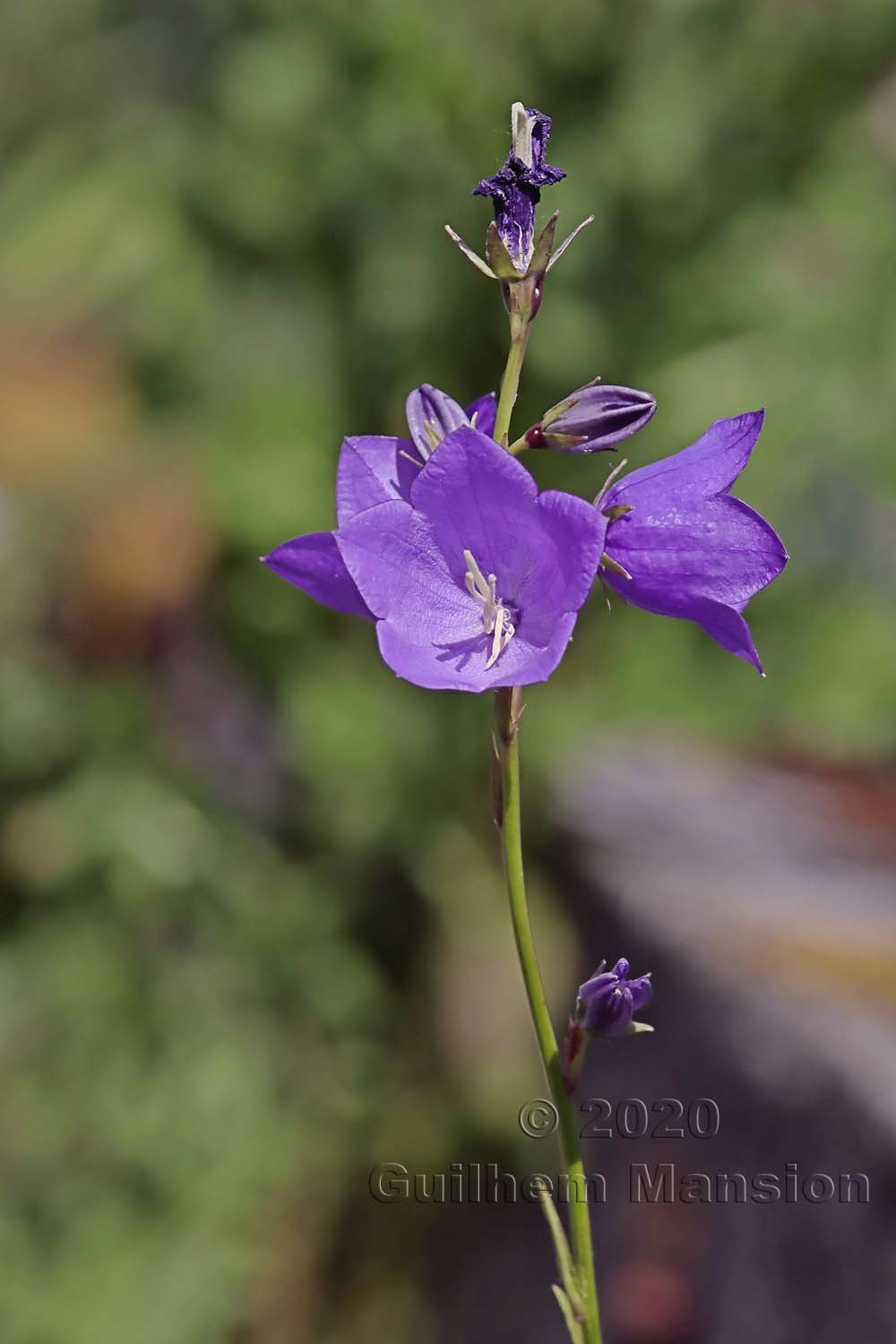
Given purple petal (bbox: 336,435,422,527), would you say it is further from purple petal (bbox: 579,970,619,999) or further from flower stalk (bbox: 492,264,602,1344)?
purple petal (bbox: 579,970,619,999)

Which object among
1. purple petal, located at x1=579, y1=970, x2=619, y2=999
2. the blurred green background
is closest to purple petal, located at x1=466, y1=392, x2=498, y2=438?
purple petal, located at x1=579, y1=970, x2=619, y2=999

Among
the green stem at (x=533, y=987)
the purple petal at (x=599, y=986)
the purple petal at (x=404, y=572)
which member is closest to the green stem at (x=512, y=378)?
the purple petal at (x=404, y=572)

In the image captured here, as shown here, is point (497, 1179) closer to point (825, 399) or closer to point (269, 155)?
point (825, 399)

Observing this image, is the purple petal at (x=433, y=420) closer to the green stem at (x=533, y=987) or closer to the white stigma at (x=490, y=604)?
the white stigma at (x=490, y=604)

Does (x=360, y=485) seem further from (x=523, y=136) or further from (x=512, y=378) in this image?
(x=523, y=136)

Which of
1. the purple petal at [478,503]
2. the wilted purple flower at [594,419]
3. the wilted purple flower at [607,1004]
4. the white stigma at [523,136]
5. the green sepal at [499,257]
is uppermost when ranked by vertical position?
the white stigma at [523,136]

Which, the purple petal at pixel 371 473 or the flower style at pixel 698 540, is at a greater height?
the purple petal at pixel 371 473
